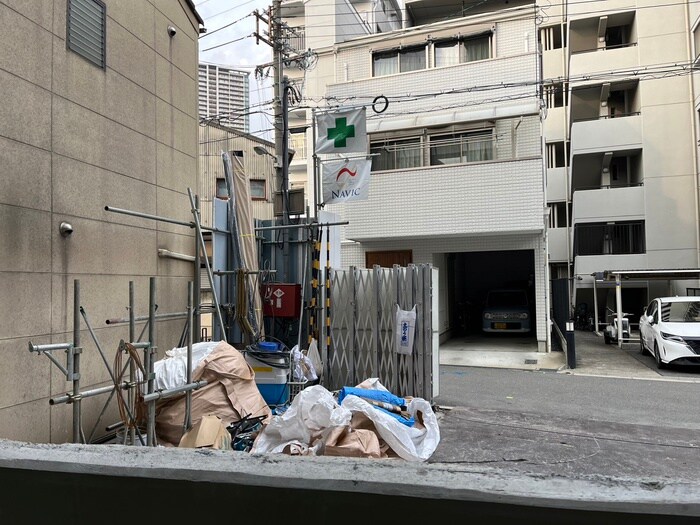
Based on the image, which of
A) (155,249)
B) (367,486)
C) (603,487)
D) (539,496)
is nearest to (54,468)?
(367,486)

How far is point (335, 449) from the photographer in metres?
4.50

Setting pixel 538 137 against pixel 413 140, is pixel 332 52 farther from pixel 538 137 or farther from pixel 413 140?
pixel 538 137

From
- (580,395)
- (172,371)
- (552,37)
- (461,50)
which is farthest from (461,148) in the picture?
(552,37)

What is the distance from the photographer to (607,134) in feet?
65.7

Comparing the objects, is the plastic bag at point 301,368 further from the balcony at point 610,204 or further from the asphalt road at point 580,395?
the balcony at point 610,204

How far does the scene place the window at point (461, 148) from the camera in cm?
1311

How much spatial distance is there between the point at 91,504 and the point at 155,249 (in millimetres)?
5026

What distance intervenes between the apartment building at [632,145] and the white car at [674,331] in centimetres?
592

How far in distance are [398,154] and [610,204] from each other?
10.7 meters

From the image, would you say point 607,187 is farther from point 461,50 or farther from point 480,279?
point 461,50

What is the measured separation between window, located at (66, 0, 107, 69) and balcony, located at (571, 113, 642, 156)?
1884 cm

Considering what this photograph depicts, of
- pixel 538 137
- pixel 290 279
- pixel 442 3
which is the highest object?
pixel 442 3

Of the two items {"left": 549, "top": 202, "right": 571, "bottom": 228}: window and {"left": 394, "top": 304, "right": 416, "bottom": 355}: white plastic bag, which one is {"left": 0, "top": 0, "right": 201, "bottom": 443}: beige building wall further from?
{"left": 549, "top": 202, "right": 571, "bottom": 228}: window

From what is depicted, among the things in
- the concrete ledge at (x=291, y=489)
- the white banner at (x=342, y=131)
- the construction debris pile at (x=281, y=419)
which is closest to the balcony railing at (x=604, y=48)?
the white banner at (x=342, y=131)
